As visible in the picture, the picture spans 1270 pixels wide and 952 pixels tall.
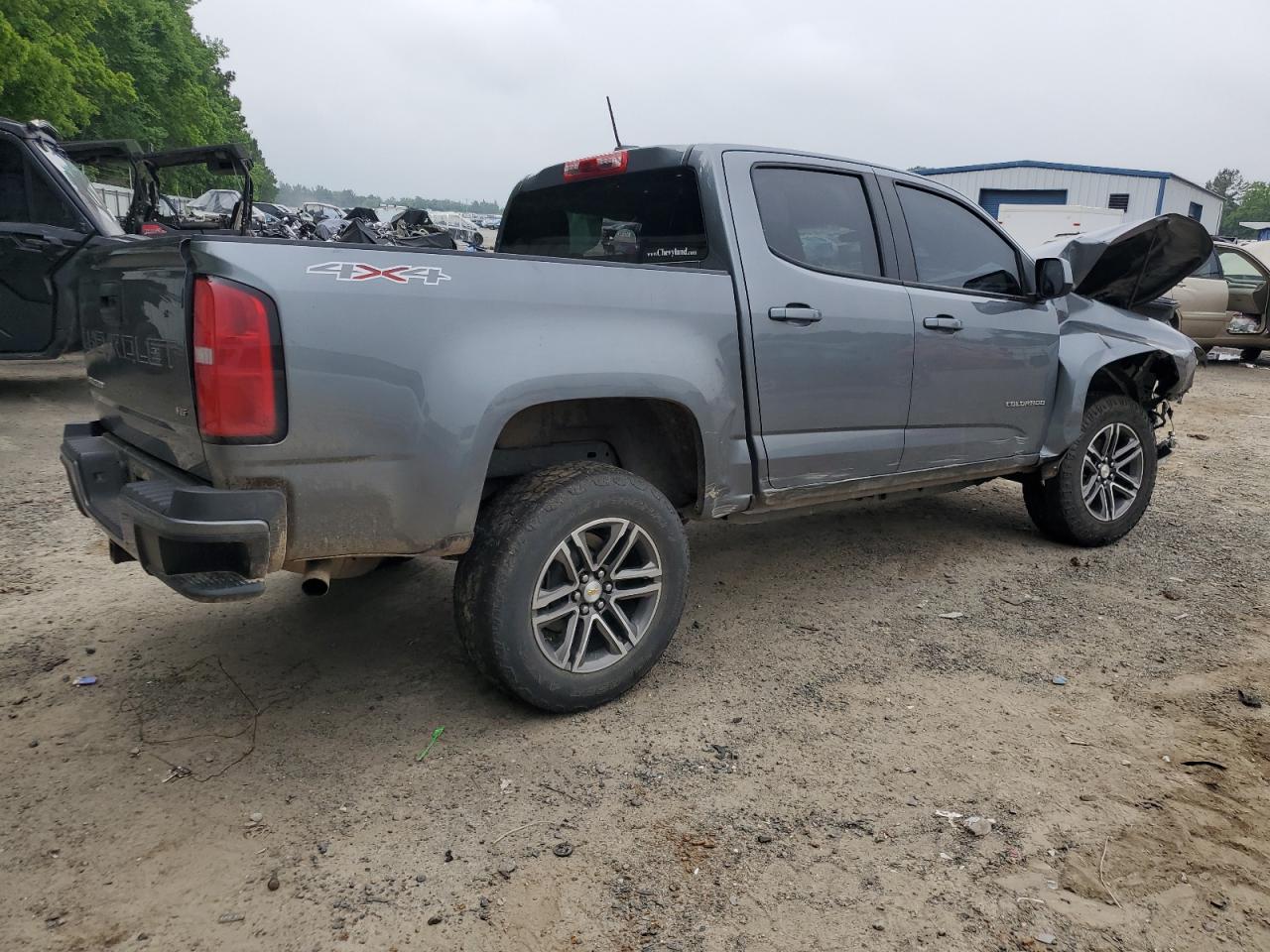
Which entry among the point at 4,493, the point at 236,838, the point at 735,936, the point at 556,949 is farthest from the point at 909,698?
the point at 4,493

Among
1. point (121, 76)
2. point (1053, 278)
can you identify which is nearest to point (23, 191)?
point (1053, 278)

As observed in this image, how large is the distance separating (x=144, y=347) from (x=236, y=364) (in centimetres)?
57

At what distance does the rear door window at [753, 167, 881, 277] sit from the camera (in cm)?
365

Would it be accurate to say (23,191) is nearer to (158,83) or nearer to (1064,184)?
(1064,184)

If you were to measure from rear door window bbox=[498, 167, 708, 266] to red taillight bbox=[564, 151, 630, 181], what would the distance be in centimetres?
3

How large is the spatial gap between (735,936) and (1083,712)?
68.9 inches

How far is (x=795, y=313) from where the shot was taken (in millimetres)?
3545

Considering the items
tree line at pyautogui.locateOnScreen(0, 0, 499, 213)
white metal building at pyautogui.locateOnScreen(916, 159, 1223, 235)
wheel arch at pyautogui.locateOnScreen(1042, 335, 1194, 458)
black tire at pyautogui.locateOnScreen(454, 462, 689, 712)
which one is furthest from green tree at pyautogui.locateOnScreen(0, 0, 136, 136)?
white metal building at pyautogui.locateOnScreen(916, 159, 1223, 235)

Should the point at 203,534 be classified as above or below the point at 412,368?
below

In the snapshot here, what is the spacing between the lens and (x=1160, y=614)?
4.20 m

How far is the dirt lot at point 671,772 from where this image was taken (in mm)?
2236

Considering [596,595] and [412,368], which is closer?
[412,368]

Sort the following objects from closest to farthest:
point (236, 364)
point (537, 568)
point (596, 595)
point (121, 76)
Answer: point (236, 364), point (537, 568), point (596, 595), point (121, 76)

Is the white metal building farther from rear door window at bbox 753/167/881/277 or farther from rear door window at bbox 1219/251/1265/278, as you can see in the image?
rear door window at bbox 753/167/881/277
